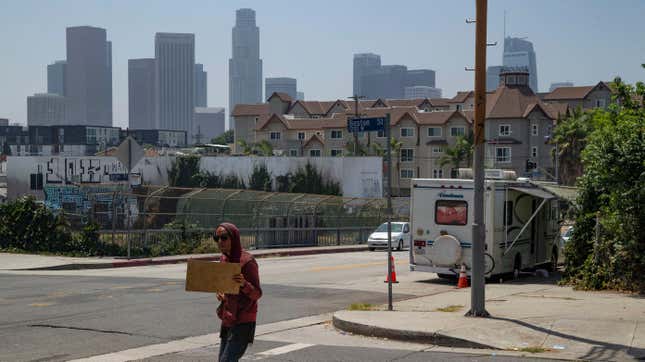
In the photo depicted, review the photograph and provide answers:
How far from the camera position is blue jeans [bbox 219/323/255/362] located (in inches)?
315

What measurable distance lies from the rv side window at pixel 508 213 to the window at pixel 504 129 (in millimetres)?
71513

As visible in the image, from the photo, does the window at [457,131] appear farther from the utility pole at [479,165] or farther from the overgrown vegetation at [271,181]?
the utility pole at [479,165]

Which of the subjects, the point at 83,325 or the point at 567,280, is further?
the point at 567,280

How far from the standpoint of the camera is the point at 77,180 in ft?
290

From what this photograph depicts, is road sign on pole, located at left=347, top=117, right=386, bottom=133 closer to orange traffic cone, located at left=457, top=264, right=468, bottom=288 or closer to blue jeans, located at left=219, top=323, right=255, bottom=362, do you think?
orange traffic cone, located at left=457, top=264, right=468, bottom=288

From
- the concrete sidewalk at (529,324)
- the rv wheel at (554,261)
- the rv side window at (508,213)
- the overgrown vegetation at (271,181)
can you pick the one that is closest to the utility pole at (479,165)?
the concrete sidewalk at (529,324)

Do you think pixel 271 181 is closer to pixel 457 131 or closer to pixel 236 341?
pixel 457 131

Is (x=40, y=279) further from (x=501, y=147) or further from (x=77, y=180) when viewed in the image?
(x=501, y=147)

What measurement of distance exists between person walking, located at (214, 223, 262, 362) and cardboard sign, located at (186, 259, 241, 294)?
0.06 meters

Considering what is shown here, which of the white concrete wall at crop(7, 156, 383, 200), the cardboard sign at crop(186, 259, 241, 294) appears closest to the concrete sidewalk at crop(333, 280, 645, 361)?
the cardboard sign at crop(186, 259, 241, 294)

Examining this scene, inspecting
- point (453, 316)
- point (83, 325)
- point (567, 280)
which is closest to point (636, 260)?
point (567, 280)

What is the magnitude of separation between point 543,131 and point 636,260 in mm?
76251

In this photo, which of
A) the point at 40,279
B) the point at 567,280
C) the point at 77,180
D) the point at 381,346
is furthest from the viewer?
the point at 77,180

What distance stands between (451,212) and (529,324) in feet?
27.9
